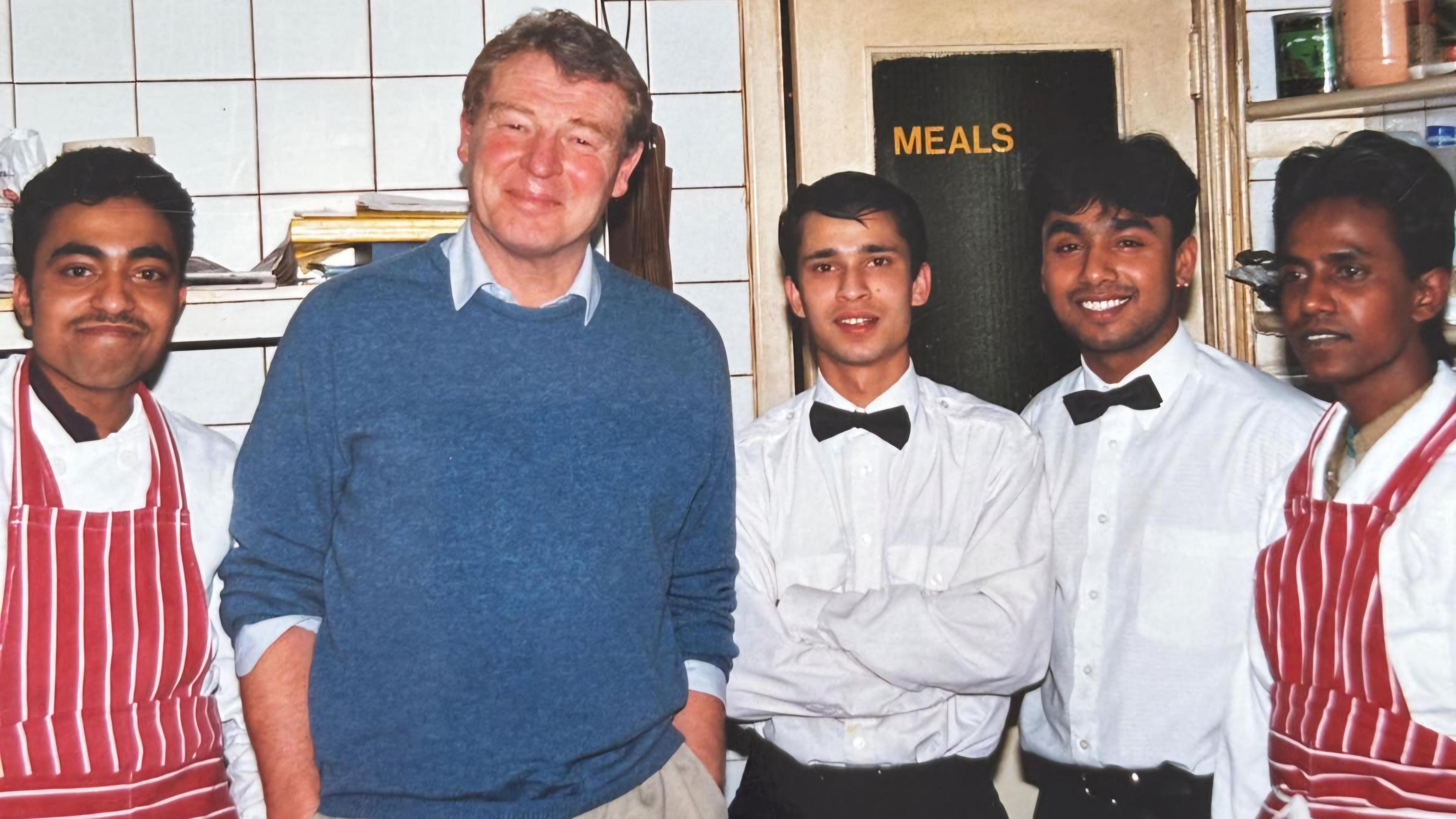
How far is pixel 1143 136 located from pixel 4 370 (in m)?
1.79

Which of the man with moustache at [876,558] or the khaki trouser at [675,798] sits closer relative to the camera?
the khaki trouser at [675,798]

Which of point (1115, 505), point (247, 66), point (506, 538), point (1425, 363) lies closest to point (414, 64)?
point (247, 66)

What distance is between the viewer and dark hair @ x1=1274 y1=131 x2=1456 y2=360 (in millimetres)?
1582

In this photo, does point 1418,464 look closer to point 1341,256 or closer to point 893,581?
point 1341,256

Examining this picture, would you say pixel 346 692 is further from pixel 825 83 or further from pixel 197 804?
pixel 825 83

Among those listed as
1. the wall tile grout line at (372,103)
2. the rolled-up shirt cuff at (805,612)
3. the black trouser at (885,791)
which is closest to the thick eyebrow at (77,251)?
the wall tile grout line at (372,103)

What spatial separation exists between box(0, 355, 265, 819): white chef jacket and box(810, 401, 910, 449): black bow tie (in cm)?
89

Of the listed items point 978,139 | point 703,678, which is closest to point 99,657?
point 703,678

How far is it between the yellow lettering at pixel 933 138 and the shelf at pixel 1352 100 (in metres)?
0.61

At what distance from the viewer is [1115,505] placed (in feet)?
5.98

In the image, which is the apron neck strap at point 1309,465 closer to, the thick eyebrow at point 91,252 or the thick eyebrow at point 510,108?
the thick eyebrow at point 510,108

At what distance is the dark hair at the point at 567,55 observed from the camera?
1575 mm

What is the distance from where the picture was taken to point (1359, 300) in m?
1.57

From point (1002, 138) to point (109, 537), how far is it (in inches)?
A: 74.7
